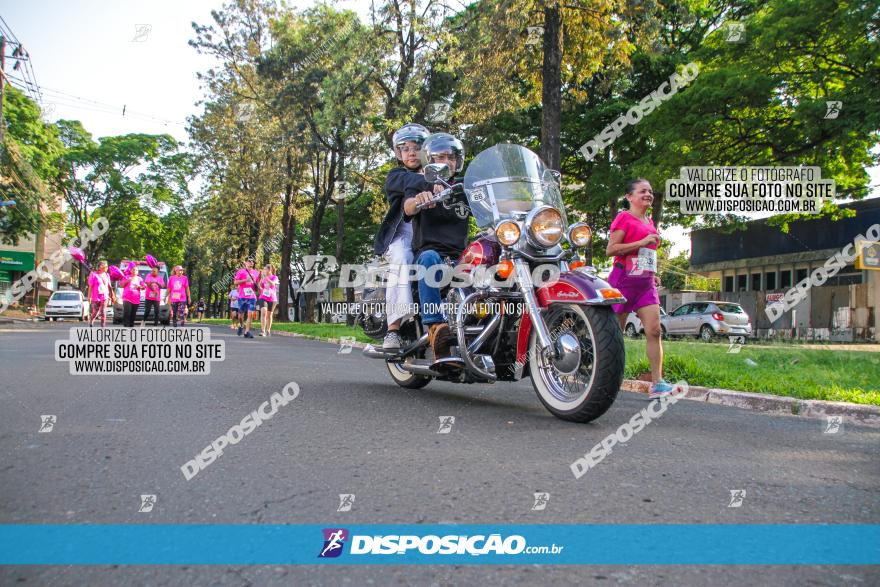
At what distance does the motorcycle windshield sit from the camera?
512 cm

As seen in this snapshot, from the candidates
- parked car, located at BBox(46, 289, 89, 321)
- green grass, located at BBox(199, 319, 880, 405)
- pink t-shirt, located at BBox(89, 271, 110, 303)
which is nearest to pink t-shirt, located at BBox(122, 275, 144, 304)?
pink t-shirt, located at BBox(89, 271, 110, 303)

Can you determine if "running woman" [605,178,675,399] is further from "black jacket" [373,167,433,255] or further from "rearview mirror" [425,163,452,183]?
"rearview mirror" [425,163,452,183]

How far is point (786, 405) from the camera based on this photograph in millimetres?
6262

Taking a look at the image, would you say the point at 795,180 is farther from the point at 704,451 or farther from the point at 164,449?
the point at 164,449

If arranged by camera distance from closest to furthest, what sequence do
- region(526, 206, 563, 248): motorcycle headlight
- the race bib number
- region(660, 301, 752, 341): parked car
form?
region(526, 206, 563, 248): motorcycle headlight, the race bib number, region(660, 301, 752, 341): parked car

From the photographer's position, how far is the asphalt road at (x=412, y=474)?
2016 millimetres

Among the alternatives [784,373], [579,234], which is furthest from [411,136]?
[784,373]

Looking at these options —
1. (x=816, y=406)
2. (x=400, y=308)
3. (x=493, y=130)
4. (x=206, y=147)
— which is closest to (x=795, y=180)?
(x=493, y=130)

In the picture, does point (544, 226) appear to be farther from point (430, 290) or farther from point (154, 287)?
point (154, 287)

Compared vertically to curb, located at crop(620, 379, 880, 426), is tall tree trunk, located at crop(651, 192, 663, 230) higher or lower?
higher

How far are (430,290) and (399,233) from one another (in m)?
0.81

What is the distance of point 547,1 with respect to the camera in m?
11.8

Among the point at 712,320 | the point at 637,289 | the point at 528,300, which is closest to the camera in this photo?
the point at 528,300

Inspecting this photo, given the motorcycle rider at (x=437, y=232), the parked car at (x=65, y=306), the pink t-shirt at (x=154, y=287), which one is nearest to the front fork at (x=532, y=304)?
the motorcycle rider at (x=437, y=232)
